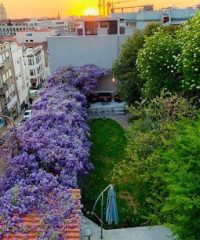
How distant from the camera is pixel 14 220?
31.7ft

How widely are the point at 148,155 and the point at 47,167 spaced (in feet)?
14.3

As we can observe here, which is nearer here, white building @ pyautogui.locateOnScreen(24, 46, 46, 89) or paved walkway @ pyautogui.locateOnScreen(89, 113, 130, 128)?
paved walkway @ pyautogui.locateOnScreen(89, 113, 130, 128)

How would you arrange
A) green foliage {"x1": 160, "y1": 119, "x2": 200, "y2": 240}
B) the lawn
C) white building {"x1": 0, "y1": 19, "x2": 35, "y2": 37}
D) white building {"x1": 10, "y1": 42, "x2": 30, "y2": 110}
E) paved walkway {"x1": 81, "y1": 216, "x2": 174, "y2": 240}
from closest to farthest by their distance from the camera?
green foliage {"x1": 160, "y1": 119, "x2": 200, "y2": 240}
paved walkway {"x1": 81, "y1": 216, "x2": 174, "y2": 240}
the lawn
white building {"x1": 10, "y1": 42, "x2": 30, "y2": 110}
white building {"x1": 0, "y1": 19, "x2": 35, "y2": 37}

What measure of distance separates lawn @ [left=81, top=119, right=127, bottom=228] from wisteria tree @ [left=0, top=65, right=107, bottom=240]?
44.9 inches

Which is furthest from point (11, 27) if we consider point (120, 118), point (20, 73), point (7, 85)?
point (120, 118)

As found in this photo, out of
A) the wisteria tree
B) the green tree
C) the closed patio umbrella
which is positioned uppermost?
the green tree

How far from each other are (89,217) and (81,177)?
2022 millimetres

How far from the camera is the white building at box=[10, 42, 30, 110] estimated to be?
47.7 m

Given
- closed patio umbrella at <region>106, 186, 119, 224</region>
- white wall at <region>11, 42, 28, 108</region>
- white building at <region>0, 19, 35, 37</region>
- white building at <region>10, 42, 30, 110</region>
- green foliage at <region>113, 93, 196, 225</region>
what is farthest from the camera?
white building at <region>0, 19, 35, 37</region>

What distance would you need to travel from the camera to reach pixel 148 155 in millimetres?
13609

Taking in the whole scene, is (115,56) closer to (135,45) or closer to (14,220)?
(135,45)

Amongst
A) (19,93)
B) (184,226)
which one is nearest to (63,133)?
(184,226)

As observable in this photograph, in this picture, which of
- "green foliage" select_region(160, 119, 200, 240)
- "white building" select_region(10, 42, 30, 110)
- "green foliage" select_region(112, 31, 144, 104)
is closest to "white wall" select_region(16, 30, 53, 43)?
"white building" select_region(10, 42, 30, 110)

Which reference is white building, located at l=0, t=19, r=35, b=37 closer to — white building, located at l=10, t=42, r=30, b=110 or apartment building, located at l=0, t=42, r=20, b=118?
white building, located at l=10, t=42, r=30, b=110
